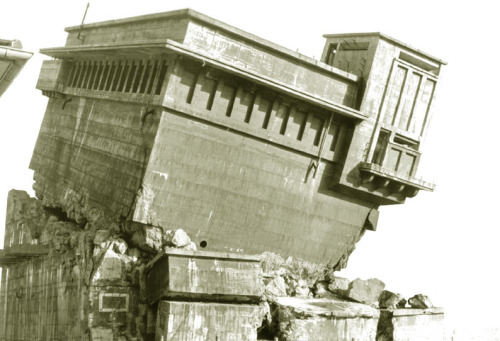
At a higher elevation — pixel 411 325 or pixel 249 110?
pixel 249 110

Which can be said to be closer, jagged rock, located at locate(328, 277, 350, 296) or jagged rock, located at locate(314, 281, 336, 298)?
jagged rock, located at locate(314, 281, 336, 298)

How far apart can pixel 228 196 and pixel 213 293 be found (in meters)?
2.91

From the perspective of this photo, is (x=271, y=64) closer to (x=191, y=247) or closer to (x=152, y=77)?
(x=152, y=77)

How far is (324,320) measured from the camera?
2172 centimetres

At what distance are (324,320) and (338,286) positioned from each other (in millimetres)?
2598

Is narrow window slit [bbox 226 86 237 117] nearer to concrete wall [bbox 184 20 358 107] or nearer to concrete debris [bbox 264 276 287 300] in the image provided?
concrete wall [bbox 184 20 358 107]

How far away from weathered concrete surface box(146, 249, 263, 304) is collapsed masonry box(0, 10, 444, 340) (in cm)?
3

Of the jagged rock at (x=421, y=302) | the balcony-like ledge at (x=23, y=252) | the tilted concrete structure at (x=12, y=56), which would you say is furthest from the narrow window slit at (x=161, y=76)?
the jagged rock at (x=421, y=302)

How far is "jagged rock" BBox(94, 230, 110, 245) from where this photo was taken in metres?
21.5

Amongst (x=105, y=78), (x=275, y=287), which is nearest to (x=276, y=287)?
(x=275, y=287)

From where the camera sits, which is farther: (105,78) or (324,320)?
(105,78)

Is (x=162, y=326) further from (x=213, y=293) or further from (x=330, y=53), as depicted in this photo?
(x=330, y=53)

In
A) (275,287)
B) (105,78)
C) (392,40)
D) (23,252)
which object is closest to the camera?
(275,287)

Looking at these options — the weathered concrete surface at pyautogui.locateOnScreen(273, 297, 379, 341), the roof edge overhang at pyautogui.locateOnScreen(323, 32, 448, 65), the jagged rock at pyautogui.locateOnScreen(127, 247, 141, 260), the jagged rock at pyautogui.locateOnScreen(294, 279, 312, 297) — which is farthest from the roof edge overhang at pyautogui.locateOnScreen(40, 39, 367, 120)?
the weathered concrete surface at pyautogui.locateOnScreen(273, 297, 379, 341)
